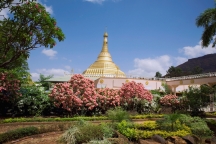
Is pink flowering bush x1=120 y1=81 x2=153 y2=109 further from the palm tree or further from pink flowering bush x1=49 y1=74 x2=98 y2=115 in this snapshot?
the palm tree

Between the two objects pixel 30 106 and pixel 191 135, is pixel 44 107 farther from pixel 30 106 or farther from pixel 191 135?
pixel 191 135

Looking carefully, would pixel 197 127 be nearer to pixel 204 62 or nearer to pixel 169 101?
pixel 169 101

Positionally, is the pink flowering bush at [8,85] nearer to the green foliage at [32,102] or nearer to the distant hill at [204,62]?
the green foliage at [32,102]

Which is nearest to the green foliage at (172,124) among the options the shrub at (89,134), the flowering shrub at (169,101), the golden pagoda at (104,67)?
the shrub at (89,134)

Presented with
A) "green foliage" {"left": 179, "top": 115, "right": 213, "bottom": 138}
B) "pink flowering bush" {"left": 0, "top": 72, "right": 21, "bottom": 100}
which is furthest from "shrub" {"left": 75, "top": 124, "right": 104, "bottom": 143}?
"pink flowering bush" {"left": 0, "top": 72, "right": 21, "bottom": 100}

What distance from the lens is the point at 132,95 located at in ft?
46.6

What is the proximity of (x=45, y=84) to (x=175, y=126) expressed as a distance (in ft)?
61.5

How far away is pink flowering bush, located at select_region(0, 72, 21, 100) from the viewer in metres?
11.7

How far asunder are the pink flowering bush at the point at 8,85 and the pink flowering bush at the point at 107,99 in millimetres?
4819

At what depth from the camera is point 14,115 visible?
12008 mm

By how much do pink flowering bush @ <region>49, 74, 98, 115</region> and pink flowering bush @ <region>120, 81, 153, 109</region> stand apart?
2277mm

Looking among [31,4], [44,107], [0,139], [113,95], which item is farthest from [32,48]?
[113,95]

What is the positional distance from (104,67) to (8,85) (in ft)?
88.2

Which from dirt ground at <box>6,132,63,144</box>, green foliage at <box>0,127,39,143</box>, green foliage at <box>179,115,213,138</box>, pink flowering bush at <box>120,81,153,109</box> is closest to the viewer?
dirt ground at <box>6,132,63,144</box>
